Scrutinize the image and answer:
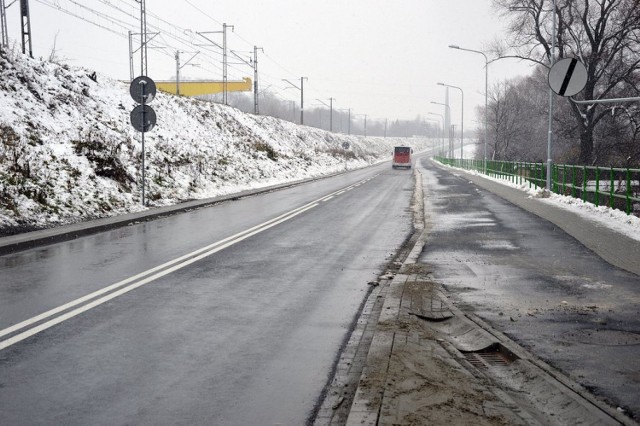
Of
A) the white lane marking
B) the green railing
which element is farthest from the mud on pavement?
the green railing

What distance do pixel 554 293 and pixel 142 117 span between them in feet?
43.4

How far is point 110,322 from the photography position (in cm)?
609

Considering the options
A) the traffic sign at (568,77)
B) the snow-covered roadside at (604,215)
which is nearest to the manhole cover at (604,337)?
the snow-covered roadside at (604,215)

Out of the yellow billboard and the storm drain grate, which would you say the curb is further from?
the yellow billboard

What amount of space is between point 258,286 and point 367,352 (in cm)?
303

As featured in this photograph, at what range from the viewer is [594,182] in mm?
19797

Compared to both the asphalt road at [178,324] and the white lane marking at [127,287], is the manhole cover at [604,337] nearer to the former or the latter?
the asphalt road at [178,324]

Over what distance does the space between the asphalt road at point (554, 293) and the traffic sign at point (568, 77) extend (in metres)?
3.11

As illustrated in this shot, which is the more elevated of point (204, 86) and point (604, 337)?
point (204, 86)

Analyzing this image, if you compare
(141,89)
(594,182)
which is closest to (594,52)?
(594,182)

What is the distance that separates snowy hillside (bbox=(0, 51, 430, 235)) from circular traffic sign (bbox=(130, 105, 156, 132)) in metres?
2.18

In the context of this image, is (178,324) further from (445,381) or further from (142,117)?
(142,117)

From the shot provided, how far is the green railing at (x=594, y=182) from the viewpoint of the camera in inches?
648

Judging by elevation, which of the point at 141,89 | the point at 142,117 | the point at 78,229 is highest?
the point at 141,89
